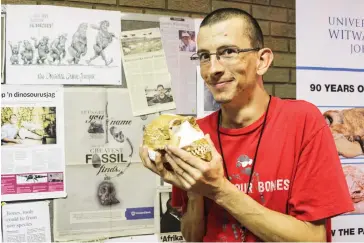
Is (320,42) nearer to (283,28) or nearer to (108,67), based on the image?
(283,28)

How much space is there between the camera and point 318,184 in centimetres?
123

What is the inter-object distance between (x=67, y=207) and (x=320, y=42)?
4.80ft

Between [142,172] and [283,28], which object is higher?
[283,28]

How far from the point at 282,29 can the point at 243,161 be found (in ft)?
3.93

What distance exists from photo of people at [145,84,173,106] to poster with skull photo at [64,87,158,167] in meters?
0.07

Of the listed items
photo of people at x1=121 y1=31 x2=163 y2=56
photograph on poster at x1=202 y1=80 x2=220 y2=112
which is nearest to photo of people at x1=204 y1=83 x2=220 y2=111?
photograph on poster at x1=202 y1=80 x2=220 y2=112

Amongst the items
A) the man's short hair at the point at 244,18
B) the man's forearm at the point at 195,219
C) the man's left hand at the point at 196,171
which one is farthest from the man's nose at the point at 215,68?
the man's forearm at the point at 195,219

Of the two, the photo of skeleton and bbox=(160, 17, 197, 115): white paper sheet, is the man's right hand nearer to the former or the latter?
bbox=(160, 17, 197, 115): white paper sheet

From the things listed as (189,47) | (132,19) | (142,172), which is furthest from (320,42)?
(142,172)

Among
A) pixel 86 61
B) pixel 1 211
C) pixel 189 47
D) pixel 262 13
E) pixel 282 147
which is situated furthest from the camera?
pixel 262 13

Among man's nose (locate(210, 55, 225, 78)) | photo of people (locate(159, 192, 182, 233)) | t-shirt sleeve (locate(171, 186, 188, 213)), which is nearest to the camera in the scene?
man's nose (locate(210, 55, 225, 78))

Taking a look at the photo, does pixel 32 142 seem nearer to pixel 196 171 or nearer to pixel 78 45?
pixel 78 45

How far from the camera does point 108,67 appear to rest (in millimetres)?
1919

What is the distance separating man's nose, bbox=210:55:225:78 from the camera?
130 cm
